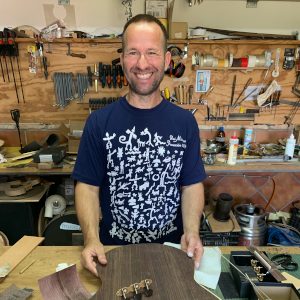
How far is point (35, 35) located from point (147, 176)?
2039mm

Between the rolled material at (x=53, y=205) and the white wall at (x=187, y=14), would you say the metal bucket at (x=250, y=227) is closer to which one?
the rolled material at (x=53, y=205)

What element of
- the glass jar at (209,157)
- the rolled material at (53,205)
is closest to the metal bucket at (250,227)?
the glass jar at (209,157)

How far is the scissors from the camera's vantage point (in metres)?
0.97

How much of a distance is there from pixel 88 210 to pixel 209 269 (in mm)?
581

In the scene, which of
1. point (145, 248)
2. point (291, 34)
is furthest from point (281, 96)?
point (145, 248)

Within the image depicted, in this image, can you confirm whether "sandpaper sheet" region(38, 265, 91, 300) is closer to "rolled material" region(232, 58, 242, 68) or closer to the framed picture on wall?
the framed picture on wall

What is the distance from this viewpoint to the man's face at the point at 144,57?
Answer: 106cm

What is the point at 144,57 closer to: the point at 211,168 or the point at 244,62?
the point at 211,168

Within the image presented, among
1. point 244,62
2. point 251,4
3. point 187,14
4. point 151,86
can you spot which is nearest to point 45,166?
point 151,86

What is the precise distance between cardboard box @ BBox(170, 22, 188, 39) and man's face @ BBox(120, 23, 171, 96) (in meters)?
1.37

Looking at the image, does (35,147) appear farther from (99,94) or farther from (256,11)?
(256,11)

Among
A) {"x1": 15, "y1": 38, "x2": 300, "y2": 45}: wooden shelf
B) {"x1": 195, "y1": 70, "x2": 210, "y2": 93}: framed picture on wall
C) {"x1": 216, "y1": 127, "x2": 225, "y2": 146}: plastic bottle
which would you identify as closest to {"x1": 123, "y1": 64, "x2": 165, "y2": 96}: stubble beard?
{"x1": 15, "y1": 38, "x2": 300, "y2": 45}: wooden shelf

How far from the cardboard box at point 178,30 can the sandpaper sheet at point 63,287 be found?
2.24m

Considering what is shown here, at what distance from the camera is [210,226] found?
6.90ft
